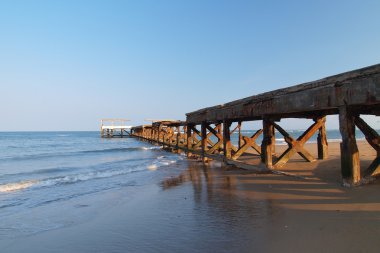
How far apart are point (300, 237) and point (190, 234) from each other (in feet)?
4.64

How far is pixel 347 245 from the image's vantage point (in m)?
3.37

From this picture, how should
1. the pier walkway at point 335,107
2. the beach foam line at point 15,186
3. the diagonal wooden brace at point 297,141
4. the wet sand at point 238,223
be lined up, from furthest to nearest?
the beach foam line at point 15,186 < the diagonal wooden brace at point 297,141 < the pier walkway at point 335,107 < the wet sand at point 238,223

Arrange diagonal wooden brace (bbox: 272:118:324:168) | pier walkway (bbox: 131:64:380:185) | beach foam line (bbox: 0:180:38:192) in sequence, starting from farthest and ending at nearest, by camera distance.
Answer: beach foam line (bbox: 0:180:38:192) → diagonal wooden brace (bbox: 272:118:324:168) → pier walkway (bbox: 131:64:380:185)

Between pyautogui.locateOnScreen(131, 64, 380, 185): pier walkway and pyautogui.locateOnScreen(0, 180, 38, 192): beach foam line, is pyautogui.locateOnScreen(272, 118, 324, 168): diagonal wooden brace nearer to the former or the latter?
pyautogui.locateOnScreen(131, 64, 380, 185): pier walkway

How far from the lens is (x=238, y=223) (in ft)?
14.8

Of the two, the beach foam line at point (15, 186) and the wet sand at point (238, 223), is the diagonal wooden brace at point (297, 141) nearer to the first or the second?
the wet sand at point (238, 223)

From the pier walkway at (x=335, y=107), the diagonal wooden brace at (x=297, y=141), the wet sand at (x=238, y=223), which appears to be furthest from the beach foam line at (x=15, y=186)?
the diagonal wooden brace at (x=297, y=141)

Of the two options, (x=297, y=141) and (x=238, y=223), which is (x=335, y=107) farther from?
(x=238, y=223)

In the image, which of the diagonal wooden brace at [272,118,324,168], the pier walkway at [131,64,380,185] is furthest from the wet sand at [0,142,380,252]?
the diagonal wooden brace at [272,118,324,168]

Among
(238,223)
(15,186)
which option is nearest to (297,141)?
(238,223)

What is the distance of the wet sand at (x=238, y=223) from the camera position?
12.0 ft

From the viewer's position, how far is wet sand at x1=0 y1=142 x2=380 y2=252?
3.67m

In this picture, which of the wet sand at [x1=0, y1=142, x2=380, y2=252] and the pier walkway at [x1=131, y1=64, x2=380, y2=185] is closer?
the wet sand at [x1=0, y1=142, x2=380, y2=252]

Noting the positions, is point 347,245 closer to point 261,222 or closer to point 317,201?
point 261,222
